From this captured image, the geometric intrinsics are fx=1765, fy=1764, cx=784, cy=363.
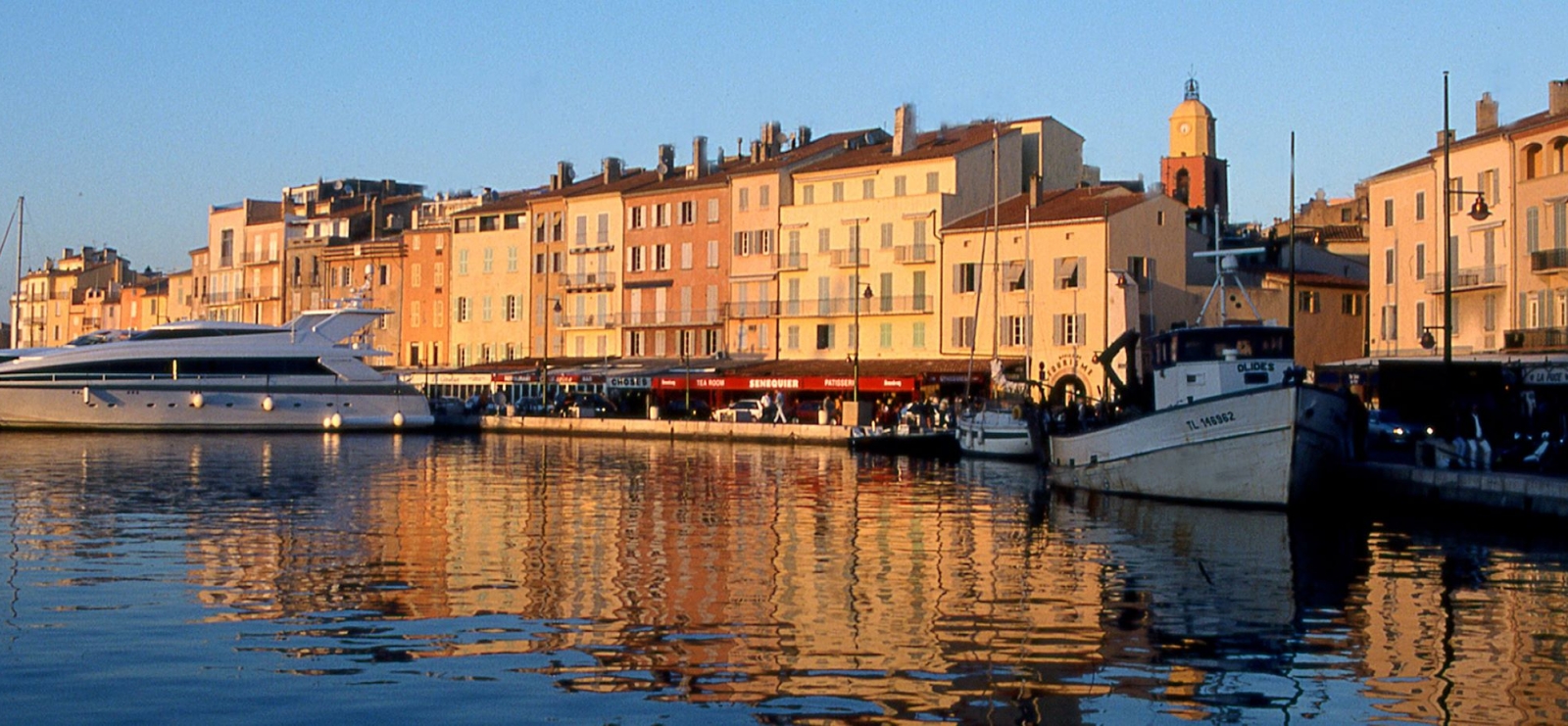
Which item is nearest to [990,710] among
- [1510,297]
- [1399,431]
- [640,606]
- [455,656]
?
[455,656]

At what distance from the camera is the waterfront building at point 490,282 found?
92500mm

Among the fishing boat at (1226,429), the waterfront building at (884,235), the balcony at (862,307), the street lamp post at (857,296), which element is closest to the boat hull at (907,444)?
the street lamp post at (857,296)

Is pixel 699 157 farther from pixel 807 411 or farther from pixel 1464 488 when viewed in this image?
pixel 1464 488

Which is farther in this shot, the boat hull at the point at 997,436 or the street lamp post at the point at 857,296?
the street lamp post at the point at 857,296

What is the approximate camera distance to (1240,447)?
33.5 meters

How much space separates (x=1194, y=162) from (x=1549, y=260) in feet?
154

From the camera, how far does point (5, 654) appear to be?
16.0 meters

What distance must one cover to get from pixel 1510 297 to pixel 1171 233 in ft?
53.5

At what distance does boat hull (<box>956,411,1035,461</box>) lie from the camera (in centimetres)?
5431

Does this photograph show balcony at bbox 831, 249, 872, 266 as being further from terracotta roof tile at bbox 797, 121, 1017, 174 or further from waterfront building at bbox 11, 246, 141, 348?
waterfront building at bbox 11, 246, 141, 348

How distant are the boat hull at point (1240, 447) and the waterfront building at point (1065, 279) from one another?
27311 mm

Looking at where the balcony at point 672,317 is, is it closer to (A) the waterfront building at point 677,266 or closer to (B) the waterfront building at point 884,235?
(A) the waterfront building at point 677,266

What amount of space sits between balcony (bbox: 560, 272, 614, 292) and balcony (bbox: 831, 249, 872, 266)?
15.1 metres

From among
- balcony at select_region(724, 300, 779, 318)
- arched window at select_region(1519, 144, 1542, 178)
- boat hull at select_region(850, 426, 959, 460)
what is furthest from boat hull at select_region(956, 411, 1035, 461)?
balcony at select_region(724, 300, 779, 318)
